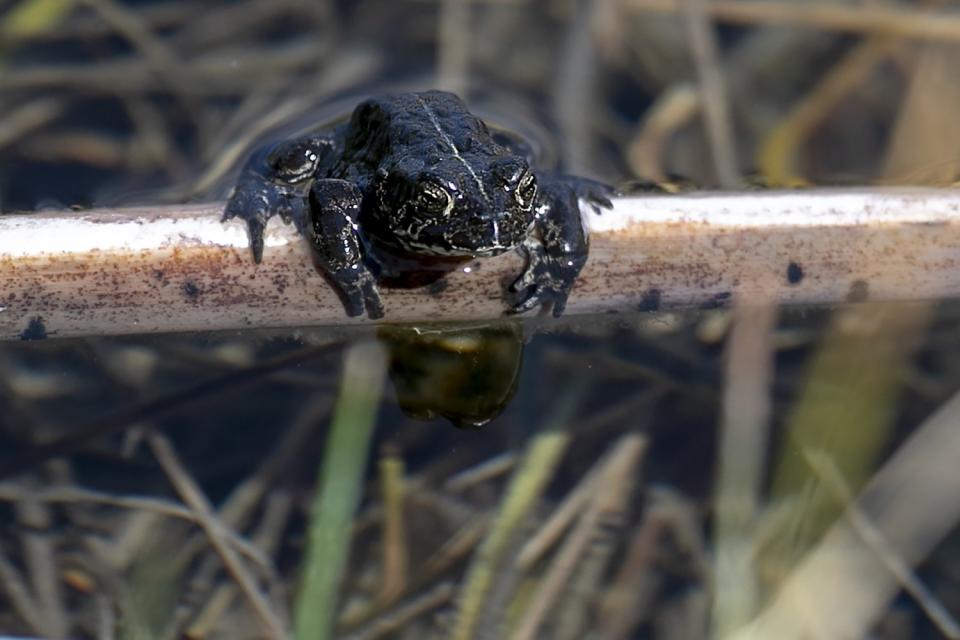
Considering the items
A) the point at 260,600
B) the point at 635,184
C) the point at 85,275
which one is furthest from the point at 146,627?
the point at 635,184

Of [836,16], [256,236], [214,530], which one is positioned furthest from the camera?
[836,16]

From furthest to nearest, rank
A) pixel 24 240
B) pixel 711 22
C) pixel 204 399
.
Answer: pixel 711 22, pixel 204 399, pixel 24 240

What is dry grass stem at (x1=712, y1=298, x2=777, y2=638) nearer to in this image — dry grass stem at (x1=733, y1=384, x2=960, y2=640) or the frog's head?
dry grass stem at (x1=733, y1=384, x2=960, y2=640)

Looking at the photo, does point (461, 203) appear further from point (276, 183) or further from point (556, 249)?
point (276, 183)

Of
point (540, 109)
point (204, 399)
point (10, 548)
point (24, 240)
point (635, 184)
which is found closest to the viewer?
point (24, 240)

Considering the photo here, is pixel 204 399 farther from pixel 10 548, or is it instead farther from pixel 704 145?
pixel 704 145

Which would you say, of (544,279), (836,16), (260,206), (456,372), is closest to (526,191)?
(544,279)

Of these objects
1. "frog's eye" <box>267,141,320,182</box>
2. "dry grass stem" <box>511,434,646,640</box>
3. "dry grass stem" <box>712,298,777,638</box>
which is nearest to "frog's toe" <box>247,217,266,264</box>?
"frog's eye" <box>267,141,320,182</box>
